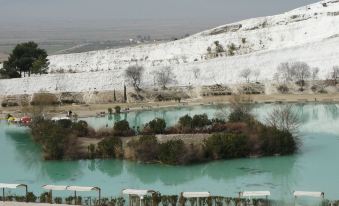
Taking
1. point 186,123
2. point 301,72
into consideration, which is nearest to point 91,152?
point 186,123

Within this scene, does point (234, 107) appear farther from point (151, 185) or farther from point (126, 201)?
point (126, 201)

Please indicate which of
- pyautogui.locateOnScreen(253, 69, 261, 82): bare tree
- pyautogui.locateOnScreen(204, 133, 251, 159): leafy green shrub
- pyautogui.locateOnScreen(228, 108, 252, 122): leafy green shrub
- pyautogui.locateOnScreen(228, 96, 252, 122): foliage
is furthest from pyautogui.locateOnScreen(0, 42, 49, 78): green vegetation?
pyautogui.locateOnScreen(204, 133, 251, 159): leafy green shrub

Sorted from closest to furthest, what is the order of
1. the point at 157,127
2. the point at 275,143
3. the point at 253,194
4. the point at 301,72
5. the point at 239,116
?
1. the point at 253,194
2. the point at 275,143
3. the point at 157,127
4. the point at 239,116
5. the point at 301,72

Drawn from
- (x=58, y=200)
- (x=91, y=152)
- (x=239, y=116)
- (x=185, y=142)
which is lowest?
(x=58, y=200)

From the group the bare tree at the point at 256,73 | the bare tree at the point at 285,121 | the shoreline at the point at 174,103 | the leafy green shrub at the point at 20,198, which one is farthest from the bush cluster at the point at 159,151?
the bare tree at the point at 256,73

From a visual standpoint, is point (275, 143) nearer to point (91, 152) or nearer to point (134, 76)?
point (91, 152)

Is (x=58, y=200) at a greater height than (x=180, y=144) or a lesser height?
lesser

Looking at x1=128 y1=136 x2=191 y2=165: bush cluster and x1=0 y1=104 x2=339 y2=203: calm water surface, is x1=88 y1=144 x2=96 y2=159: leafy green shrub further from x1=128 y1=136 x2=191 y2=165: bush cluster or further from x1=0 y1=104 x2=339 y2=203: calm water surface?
x1=128 y1=136 x2=191 y2=165: bush cluster
